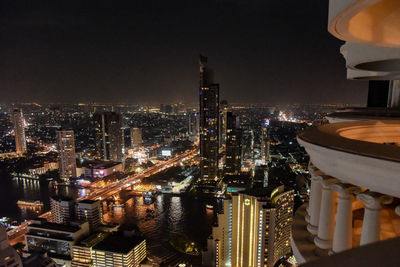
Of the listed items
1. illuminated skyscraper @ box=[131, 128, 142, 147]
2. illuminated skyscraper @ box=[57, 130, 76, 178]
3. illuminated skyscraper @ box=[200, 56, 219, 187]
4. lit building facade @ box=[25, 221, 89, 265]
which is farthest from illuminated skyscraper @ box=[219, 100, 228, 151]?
lit building facade @ box=[25, 221, 89, 265]

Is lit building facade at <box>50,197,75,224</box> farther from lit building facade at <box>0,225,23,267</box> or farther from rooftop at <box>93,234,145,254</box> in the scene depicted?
lit building facade at <box>0,225,23,267</box>

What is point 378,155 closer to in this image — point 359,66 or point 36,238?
point 359,66

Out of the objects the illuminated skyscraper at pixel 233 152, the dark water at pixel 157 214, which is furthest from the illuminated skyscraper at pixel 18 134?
the illuminated skyscraper at pixel 233 152

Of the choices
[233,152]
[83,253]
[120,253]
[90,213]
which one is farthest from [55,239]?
[233,152]

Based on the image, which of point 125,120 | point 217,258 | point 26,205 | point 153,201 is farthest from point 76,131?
point 217,258

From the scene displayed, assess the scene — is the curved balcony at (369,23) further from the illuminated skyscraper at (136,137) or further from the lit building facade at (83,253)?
the illuminated skyscraper at (136,137)
